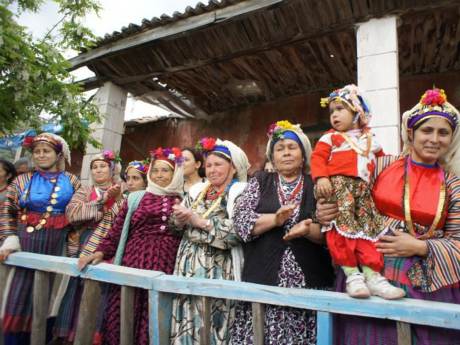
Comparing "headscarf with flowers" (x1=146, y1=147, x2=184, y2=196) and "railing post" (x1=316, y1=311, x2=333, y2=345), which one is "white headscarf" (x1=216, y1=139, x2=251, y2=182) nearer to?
"headscarf with flowers" (x1=146, y1=147, x2=184, y2=196)

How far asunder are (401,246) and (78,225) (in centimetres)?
261

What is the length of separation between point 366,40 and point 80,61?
431 centimetres

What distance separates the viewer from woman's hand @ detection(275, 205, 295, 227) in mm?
1651

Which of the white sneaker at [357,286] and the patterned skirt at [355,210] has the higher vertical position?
the patterned skirt at [355,210]

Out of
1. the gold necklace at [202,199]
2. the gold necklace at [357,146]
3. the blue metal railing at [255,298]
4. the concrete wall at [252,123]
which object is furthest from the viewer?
the concrete wall at [252,123]

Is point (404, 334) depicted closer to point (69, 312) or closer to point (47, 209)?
point (69, 312)

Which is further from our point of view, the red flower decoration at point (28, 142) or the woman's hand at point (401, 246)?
the red flower decoration at point (28, 142)

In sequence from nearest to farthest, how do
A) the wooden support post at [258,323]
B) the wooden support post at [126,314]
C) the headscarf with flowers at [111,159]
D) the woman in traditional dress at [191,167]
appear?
the wooden support post at [258,323] → the wooden support post at [126,314] → the woman in traditional dress at [191,167] → the headscarf with flowers at [111,159]

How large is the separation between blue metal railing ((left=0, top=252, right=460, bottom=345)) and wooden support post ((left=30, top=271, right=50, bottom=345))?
0.30ft

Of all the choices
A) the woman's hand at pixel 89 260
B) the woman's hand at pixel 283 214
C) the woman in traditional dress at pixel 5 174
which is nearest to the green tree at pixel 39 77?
the woman in traditional dress at pixel 5 174

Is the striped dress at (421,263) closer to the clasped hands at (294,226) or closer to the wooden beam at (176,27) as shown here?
the clasped hands at (294,226)

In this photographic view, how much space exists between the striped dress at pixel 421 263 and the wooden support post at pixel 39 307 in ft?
6.13

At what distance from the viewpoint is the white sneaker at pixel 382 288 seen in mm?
1368

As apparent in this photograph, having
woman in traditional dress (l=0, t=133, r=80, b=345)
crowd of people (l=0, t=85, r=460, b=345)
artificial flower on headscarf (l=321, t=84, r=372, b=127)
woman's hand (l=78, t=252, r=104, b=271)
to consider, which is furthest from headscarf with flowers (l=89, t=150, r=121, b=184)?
artificial flower on headscarf (l=321, t=84, r=372, b=127)
